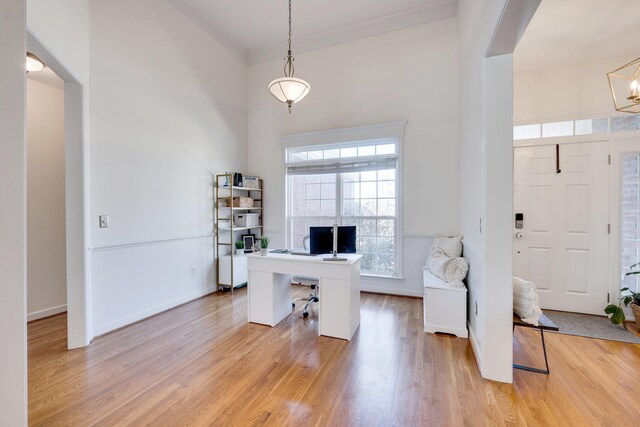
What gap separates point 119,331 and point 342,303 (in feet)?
7.71

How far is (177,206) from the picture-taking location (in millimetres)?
3684

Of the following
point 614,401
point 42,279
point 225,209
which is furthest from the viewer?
point 225,209

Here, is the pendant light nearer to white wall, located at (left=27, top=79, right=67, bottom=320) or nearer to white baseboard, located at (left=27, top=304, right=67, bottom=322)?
white wall, located at (left=27, top=79, right=67, bottom=320)

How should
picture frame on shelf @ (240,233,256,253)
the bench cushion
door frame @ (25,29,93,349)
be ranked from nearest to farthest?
the bench cushion
door frame @ (25,29,93,349)
picture frame on shelf @ (240,233,256,253)

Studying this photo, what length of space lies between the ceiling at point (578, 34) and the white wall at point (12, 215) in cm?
369

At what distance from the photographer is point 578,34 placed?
9.63 ft

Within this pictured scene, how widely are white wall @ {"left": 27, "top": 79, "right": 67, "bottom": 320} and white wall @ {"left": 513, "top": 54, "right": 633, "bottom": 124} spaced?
567 cm

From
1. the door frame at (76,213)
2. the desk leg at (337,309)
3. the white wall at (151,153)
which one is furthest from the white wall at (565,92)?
the door frame at (76,213)

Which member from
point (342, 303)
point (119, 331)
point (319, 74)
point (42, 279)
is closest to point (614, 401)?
point (342, 303)

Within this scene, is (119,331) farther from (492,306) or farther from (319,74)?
(319,74)

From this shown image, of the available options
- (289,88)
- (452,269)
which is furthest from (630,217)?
(289,88)

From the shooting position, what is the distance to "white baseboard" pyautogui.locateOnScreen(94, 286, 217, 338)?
2.79 metres

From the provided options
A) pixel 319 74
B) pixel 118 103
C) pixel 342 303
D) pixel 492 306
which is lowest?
pixel 342 303

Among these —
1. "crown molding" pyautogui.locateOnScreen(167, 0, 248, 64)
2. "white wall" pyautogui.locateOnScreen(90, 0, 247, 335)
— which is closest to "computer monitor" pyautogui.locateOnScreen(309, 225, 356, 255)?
"white wall" pyautogui.locateOnScreen(90, 0, 247, 335)
